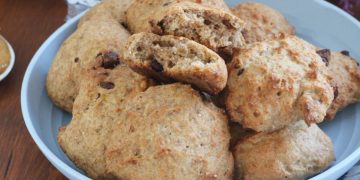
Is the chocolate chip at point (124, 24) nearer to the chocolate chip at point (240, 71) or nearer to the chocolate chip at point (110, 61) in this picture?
the chocolate chip at point (110, 61)

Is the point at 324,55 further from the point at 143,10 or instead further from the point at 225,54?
the point at 143,10

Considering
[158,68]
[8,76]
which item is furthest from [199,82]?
[8,76]

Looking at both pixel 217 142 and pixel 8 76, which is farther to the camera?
pixel 8 76

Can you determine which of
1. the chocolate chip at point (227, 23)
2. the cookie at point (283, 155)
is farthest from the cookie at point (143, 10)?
the cookie at point (283, 155)

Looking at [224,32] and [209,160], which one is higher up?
[224,32]

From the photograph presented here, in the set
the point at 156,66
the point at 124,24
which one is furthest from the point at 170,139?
the point at 124,24

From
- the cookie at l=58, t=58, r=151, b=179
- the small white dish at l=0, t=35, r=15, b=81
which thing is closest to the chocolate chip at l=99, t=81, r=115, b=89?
the cookie at l=58, t=58, r=151, b=179

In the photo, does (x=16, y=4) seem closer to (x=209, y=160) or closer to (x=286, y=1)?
(x=286, y=1)
